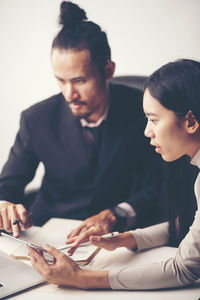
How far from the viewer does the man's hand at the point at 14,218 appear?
1171 millimetres

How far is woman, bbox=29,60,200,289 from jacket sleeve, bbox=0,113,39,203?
0.72 metres

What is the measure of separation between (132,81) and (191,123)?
0.88m

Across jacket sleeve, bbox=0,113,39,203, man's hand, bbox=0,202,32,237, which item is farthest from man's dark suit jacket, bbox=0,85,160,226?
man's hand, bbox=0,202,32,237

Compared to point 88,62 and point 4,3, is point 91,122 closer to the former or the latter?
point 88,62

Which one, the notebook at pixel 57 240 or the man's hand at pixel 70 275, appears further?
the notebook at pixel 57 240

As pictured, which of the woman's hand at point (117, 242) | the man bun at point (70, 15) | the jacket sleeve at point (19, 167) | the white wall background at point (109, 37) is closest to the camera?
the woman's hand at point (117, 242)

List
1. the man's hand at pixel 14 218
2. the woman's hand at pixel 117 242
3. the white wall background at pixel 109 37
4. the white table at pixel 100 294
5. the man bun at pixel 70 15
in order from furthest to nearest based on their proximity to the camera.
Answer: the white wall background at pixel 109 37, the man bun at pixel 70 15, the man's hand at pixel 14 218, the woman's hand at pixel 117 242, the white table at pixel 100 294

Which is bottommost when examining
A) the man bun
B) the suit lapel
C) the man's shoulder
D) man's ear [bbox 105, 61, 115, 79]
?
the suit lapel

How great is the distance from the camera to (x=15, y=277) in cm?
95

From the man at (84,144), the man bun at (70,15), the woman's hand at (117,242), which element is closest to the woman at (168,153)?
the woman's hand at (117,242)

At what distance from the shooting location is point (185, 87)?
901 mm

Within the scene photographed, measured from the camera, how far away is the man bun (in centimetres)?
151

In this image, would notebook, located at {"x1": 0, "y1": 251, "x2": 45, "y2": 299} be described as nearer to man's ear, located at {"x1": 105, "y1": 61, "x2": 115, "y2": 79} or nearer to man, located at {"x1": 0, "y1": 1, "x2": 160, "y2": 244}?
man, located at {"x1": 0, "y1": 1, "x2": 160, "y2": 244}

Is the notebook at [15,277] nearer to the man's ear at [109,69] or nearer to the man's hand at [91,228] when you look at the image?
the man's hand at [91,228]
